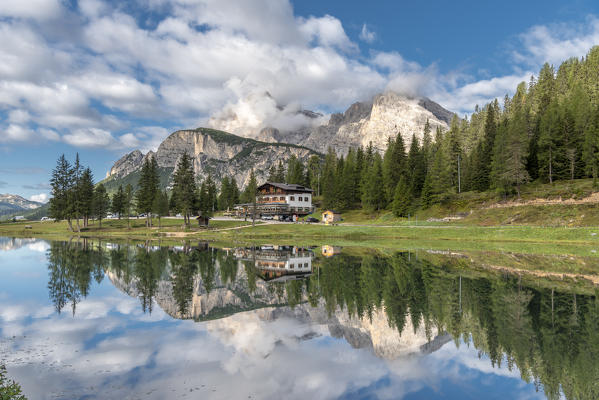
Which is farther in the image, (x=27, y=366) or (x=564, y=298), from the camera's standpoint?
(x=564, y=298)

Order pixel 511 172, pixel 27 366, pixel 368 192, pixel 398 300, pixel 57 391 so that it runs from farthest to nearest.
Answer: pixel 368 192 → pixel 511 172 → pixel 398 300 → pixel 27 366 → pixel 57 391

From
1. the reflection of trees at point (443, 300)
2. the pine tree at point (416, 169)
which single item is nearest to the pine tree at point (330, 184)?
the pine tree at point (416, 169)

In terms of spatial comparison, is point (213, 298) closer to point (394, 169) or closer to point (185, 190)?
point (185, 190)

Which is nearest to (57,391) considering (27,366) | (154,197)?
(27,366)

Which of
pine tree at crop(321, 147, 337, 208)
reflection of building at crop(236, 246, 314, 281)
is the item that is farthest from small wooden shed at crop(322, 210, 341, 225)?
reflection of building at crop(236, 246, 314, 281)

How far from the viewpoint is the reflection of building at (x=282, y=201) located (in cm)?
11783

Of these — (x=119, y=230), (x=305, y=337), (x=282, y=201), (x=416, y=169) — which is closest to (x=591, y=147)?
(x=416, y=169)

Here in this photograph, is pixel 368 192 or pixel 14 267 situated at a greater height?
pixel 368 192

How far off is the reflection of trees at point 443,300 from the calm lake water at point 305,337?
9 centimetres

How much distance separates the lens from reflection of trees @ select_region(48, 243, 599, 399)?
42.8 ft

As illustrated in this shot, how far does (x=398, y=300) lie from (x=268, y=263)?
21.4 meters

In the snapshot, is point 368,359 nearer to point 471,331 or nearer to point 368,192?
point 471,331

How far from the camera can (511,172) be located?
7838cm

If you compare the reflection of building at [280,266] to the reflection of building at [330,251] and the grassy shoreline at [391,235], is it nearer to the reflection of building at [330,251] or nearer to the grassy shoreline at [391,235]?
the reflection of building at [330,251]
